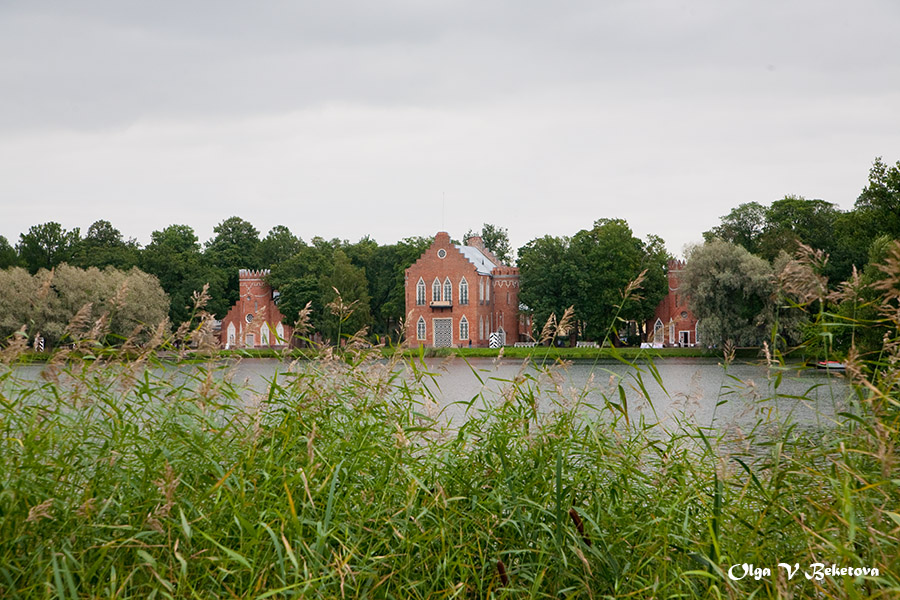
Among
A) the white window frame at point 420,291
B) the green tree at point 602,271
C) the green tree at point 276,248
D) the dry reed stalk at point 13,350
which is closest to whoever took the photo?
the dry reed stalk at point 13,350

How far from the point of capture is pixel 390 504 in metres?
3.79

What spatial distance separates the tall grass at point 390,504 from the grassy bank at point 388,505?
15 millimetres

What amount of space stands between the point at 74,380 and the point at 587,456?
9.00 feet

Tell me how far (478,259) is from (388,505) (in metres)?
58.4

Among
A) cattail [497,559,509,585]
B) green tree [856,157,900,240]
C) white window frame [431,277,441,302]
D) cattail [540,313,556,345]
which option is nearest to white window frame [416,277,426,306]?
white window frame [431,277,441,302]

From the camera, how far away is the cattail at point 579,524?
3668 mm

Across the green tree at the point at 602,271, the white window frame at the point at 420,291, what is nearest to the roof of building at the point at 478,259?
the white window frame at the point at 420,291

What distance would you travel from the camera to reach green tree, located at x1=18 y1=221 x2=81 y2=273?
63.4 metres

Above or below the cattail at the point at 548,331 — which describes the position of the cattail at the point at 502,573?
below

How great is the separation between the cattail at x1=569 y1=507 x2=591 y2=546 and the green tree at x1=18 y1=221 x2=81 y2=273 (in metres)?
65.8

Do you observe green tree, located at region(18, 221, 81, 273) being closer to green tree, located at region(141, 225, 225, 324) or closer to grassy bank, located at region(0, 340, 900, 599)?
green tree, located at region(141, 225, 225, 324)

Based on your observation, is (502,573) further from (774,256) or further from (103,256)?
(103,256)

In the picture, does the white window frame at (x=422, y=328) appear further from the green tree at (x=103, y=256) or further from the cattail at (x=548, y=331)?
the cattail at (x=548, y=331)

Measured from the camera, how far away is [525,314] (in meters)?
59.3
